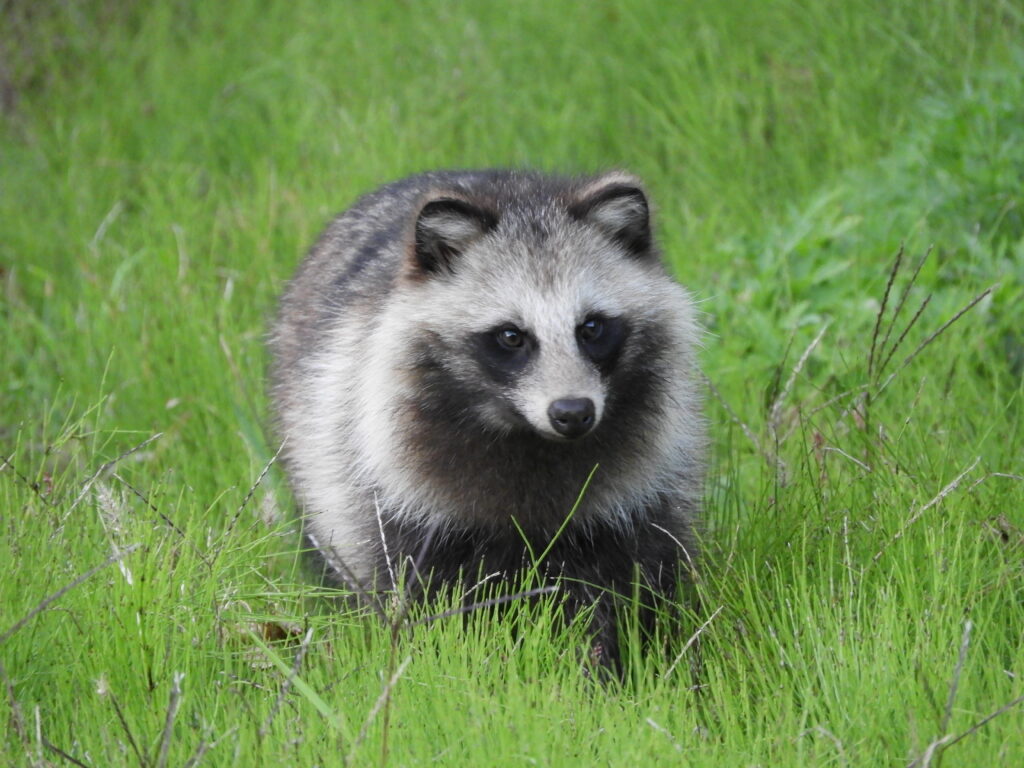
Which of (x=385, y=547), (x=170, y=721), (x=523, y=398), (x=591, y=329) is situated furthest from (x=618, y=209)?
(x=170, y=721)

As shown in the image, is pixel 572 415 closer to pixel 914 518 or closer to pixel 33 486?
pixel 914 518

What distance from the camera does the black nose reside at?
319 cm

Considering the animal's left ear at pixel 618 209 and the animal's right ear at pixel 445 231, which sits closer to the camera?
the animal's right ear at pixel 445 231

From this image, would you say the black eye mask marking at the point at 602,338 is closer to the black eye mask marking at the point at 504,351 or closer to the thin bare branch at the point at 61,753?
the black eye mask marking at the point at 504,351

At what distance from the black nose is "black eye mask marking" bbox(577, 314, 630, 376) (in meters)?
0.27

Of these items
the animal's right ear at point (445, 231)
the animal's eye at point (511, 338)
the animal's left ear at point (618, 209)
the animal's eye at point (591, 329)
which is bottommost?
the animal's eye at point (511, 338)

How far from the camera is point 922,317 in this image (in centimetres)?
486

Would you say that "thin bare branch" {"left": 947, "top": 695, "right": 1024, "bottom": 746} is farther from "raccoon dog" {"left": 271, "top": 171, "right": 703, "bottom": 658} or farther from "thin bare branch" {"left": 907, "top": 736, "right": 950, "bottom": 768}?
"raccoon dog" {"left": 271, "top": 171, "right": 703, "bottom": 658}

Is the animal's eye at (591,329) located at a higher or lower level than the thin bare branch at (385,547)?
higher

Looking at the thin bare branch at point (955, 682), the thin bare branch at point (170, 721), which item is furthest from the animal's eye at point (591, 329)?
the thin bare branch at point (170, 721)

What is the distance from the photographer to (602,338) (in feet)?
11.5

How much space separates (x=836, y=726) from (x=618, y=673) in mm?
926

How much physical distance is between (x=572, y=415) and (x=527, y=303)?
0.40m

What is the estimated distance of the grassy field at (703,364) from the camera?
287cm
